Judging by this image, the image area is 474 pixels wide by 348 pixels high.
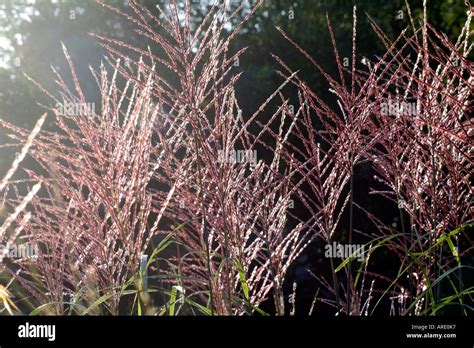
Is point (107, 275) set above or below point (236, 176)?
below

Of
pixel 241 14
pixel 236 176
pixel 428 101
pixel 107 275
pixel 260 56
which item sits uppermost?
pixel 241 14

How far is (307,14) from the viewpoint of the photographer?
10.7m

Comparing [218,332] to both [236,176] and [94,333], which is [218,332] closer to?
[94,333]

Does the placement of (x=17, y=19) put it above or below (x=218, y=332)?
above

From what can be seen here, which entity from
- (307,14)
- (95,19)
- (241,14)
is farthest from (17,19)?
(307,14)

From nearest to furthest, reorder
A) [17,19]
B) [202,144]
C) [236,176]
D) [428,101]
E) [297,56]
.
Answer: [202,144]
[428,101]
[236,176]
[297,56]
[17,19]

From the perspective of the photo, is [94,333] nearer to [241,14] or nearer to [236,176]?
[236,176]

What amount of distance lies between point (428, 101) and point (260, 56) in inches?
337

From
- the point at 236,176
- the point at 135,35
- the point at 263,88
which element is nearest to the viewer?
the point at 236,176

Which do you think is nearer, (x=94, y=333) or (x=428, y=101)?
(x=94, y=333)

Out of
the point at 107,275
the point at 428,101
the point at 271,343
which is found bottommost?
the point at 271,343

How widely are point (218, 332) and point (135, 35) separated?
10.3 meters

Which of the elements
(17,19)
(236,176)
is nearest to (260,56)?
(17,19)

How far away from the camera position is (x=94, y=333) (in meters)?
1.91
